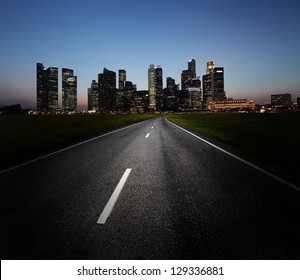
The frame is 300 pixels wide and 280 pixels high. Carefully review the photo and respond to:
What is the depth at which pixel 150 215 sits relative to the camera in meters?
4.23

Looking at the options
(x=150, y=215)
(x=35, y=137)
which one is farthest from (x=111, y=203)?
(x=35, y=137)

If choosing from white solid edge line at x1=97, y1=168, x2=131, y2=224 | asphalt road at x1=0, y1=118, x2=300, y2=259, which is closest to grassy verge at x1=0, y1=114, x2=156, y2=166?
asphalt road at x1=0, y1=118, x2=300, y2=259

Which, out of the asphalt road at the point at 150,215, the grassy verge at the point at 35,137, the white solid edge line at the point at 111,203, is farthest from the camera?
the grassy verge at the point at 35,137

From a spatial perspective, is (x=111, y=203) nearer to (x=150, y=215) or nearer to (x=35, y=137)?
(x=150, y=215)

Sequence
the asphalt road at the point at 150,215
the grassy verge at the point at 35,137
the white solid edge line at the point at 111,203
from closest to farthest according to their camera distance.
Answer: the asphalt road at the point at 150,215
the white solid edge line at the point at 111,203
the grassy verge at the point at 35,137

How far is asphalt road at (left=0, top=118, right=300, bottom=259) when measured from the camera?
3201mm

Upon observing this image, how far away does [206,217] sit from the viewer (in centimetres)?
411

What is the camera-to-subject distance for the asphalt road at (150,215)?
10.5 ft

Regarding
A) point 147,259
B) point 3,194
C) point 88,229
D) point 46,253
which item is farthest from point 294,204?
point 3,194

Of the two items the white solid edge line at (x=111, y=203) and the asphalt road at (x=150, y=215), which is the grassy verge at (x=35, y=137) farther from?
the white solid edge line at (x=111, y=203)

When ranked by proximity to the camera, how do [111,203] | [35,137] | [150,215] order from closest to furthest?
[150,215], [111,203], [35,137]

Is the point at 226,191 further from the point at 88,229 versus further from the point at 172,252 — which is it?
the point at 88,229

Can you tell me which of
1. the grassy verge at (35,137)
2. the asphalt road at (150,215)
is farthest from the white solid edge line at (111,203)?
the grassy verge at (35,137)
